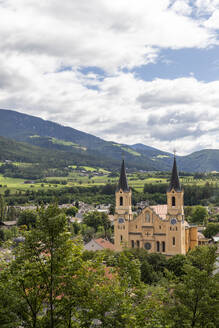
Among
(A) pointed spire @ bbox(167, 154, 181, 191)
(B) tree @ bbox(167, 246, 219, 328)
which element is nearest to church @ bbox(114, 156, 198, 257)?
(A) pointed spire @ bbox(167, 154, 181, 191)

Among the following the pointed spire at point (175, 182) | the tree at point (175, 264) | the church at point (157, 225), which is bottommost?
the tree at point (175, 264)

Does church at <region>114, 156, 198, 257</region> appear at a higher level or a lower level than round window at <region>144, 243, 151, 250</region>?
higher

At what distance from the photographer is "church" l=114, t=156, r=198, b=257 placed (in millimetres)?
77750

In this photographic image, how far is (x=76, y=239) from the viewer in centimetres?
2211

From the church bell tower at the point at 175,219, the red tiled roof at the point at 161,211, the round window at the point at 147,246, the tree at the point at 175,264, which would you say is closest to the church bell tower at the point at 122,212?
the round window at the point at 147,246

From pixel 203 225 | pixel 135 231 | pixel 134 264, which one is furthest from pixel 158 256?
pixel 203 225

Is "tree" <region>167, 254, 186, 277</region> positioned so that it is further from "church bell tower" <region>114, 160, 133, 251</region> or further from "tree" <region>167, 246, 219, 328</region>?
"tree" <region>167, 246, 219, 328</region>

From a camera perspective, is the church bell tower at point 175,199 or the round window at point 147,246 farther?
the round window at point 147,246

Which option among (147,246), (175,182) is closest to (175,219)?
(175,182)

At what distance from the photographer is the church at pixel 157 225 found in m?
77.8

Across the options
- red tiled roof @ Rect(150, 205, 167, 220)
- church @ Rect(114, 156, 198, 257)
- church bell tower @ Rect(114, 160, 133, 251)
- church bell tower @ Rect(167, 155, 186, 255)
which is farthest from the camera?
church bell tower @ Rect(114, 160, 133, 251)

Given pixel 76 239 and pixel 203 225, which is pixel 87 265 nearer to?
pixel 76 239

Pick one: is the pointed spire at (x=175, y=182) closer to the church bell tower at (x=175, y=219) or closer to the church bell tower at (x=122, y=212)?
the church bell tower at (x=175, y=219)

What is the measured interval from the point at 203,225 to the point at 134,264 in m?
122
